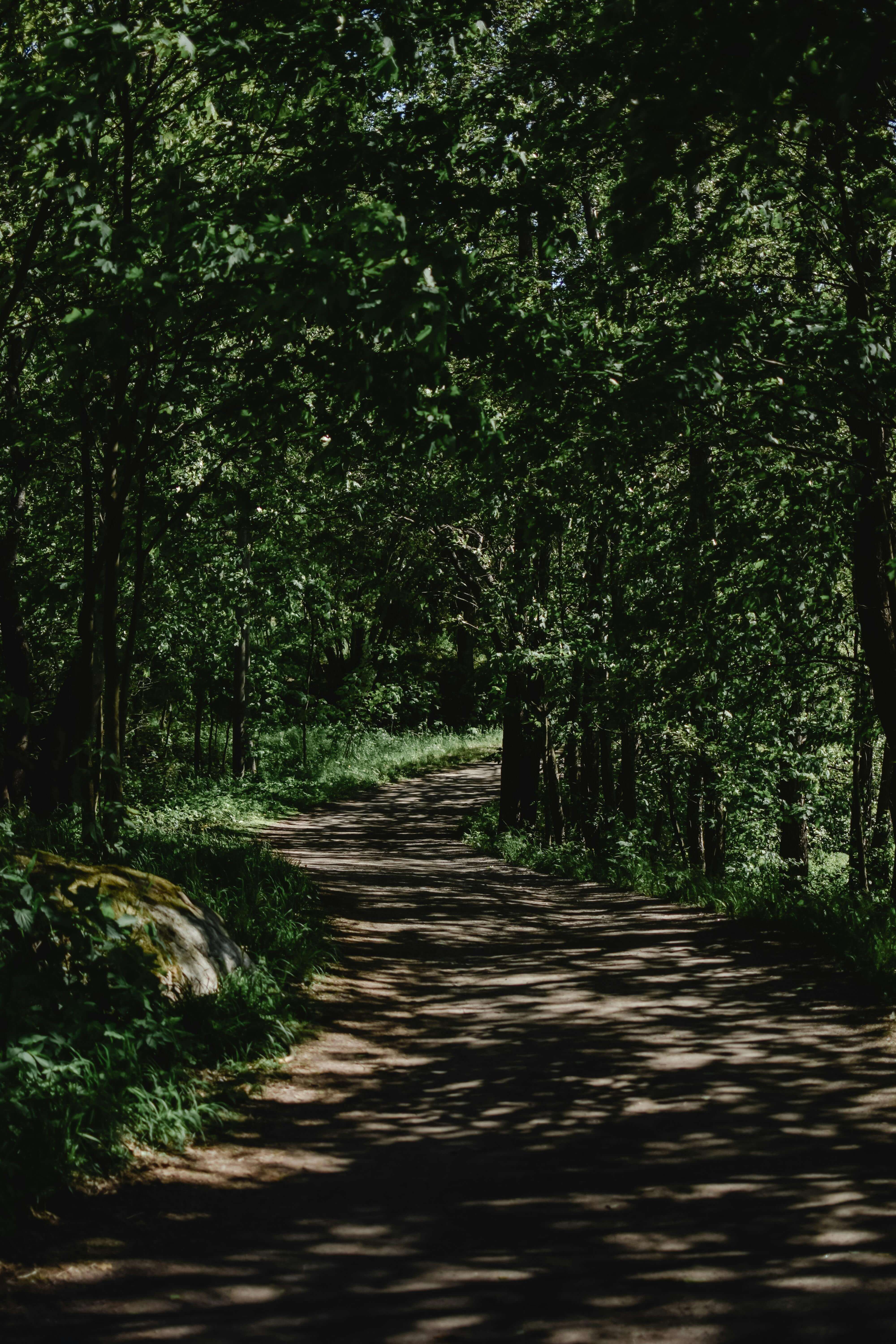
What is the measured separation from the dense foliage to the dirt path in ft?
6.37

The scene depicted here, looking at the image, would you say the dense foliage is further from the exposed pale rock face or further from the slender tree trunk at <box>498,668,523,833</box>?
the slender tree trunk at <box>498,668,523,833</box>

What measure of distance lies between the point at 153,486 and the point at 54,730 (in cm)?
539

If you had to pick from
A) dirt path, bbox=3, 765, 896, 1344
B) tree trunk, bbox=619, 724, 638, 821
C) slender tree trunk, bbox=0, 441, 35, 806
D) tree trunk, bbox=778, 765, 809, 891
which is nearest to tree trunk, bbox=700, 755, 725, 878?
tree trunk, bbox=778, 765, 809, 891

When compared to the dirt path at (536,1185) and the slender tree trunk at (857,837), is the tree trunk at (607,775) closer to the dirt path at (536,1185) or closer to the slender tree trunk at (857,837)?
the slender tree trunk at (857,837)

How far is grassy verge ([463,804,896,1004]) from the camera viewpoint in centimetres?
752

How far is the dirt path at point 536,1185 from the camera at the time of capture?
3438 millimetres

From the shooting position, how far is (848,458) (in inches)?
334

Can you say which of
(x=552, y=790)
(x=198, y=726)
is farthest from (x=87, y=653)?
(x=198, y=726)

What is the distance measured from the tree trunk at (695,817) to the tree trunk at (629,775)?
91 centimetres

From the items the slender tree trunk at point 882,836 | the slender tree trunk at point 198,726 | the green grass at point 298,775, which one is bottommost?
the slender tree trunk at point 882,836

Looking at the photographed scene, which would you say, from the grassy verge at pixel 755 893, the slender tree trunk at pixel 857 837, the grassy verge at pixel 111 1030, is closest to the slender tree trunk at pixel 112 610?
the grassy verge at pixel 111 1030

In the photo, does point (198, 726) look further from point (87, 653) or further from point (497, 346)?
point (497, 346)

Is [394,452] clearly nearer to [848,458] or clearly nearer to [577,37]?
[848,458]

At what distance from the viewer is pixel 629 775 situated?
690 inches
